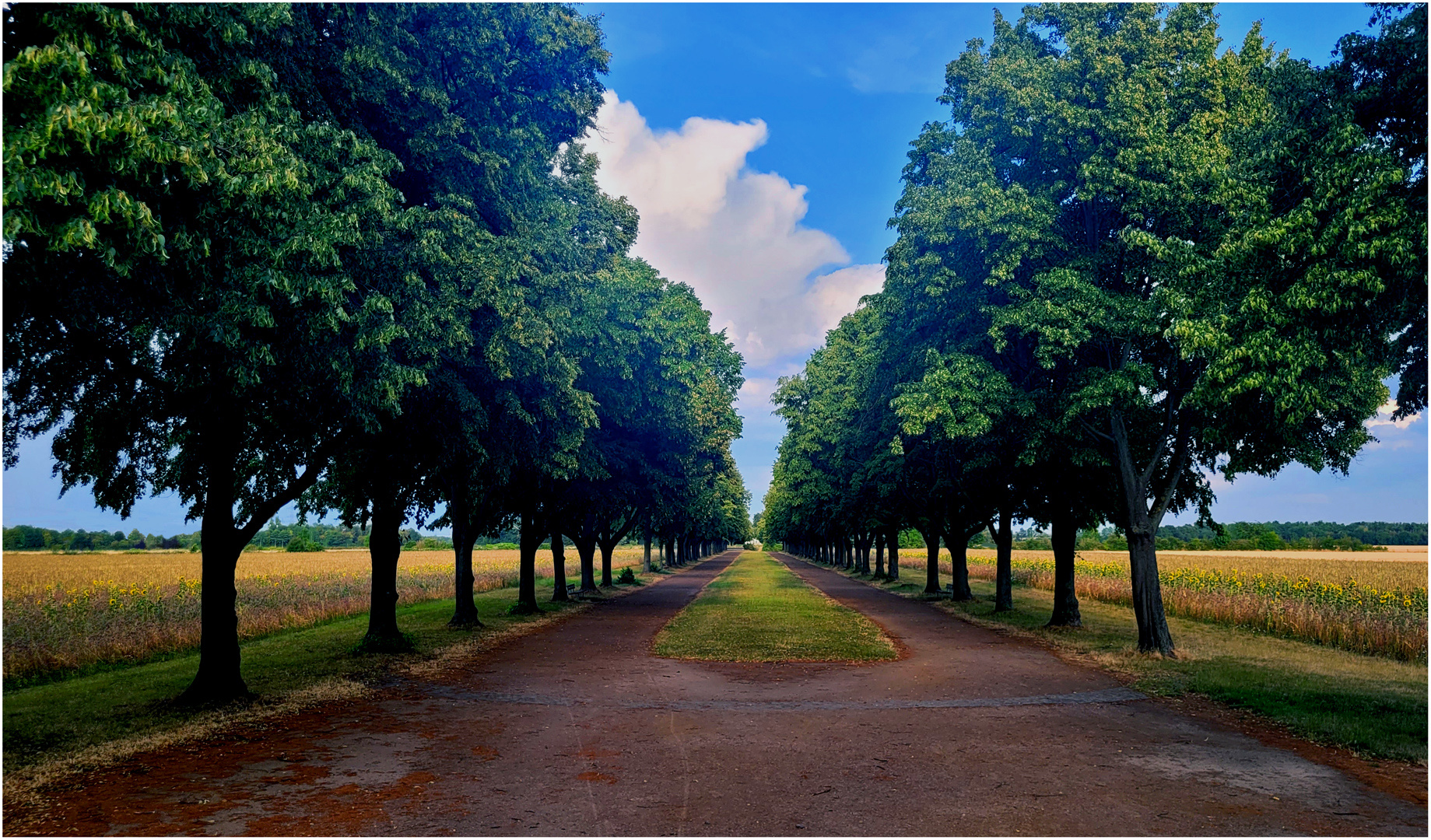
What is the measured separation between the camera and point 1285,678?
1384 centimetres

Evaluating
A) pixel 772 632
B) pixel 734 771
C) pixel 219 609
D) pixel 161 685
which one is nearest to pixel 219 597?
pixel 219 609

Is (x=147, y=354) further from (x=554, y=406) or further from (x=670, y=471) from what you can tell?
(x=670, y=471)

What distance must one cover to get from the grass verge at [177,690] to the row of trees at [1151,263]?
12307 millimetres

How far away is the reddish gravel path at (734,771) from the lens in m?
7.04

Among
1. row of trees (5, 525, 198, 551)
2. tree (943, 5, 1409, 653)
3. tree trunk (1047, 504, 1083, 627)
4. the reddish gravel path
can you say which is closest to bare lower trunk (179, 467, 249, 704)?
the reddish gravel path

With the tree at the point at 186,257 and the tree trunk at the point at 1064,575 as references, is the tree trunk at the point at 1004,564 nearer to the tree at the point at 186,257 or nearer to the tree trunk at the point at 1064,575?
the tree trunk at the point at 1064,575

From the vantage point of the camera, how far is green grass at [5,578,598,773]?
396 inches

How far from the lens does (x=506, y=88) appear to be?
49.0 ft

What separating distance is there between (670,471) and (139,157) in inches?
961

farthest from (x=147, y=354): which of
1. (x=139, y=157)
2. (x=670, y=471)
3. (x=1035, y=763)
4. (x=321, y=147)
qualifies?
(x=670, y=471)

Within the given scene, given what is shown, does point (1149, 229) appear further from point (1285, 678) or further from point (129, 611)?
point (129, 611)

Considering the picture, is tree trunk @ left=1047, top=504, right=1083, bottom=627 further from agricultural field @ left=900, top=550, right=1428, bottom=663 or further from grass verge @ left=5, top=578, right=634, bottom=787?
grass verge @ left=5, top=578, right=634, bottom=787

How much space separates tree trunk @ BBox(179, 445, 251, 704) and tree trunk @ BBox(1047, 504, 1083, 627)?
19534 mm

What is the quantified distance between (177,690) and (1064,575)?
68.1 feet
